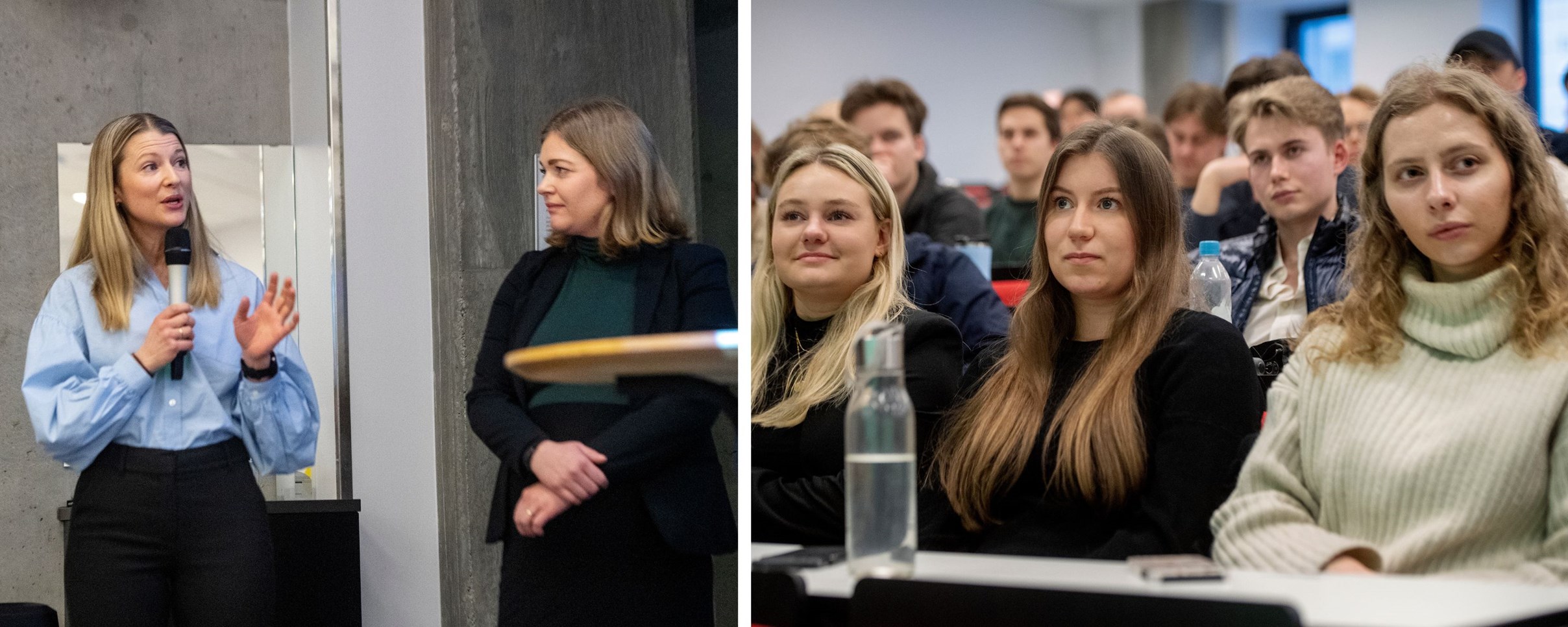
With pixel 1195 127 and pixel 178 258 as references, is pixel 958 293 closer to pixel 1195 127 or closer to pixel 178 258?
pixel 178 258

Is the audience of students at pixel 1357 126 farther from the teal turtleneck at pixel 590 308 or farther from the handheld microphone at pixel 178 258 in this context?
the handheld microphone at pixel 178 258

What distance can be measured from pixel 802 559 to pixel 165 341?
52.3 inches

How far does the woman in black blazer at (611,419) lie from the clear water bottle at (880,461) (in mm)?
330

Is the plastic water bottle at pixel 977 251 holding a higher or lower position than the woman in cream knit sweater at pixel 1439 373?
higher

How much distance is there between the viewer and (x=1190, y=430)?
1641mm

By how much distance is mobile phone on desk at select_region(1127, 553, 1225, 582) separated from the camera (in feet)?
5.17

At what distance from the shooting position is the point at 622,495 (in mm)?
2258

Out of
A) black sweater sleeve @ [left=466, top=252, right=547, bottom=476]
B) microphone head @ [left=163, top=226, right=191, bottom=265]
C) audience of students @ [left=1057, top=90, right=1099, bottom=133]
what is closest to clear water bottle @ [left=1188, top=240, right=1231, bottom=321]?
black sweater sleeve @ [left=466, top=252, right=547, bottom=476]

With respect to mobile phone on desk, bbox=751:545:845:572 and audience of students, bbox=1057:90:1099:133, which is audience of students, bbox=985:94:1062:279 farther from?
mobile phone on desk, bbox=751:545:845:572

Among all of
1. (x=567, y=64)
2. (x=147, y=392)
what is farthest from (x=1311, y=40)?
(x=147, y=392)

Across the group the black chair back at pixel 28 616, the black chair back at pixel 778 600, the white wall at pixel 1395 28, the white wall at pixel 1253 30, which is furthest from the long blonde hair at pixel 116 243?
the white wall at pixel 1395 28

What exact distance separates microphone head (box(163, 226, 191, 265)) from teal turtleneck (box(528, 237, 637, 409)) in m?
0.77

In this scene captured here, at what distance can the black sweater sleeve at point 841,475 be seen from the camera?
1905 mm

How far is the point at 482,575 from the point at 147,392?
71 cm
